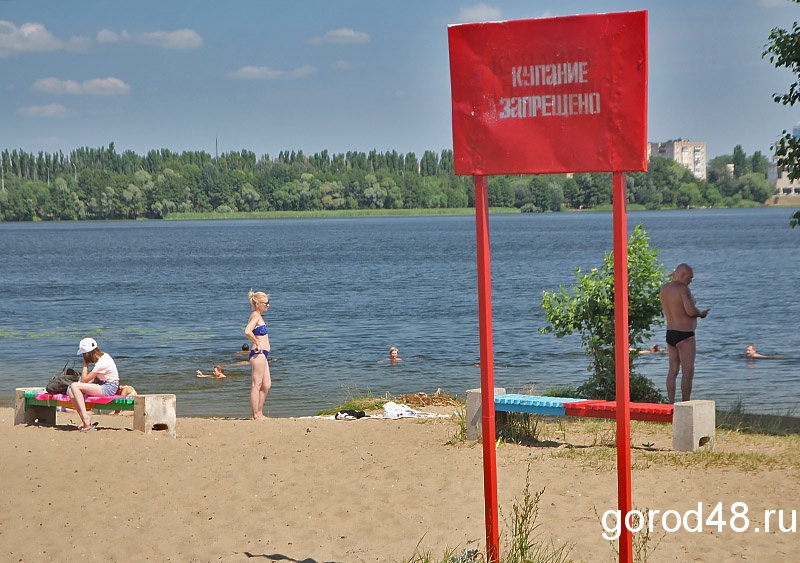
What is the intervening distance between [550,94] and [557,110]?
9cm

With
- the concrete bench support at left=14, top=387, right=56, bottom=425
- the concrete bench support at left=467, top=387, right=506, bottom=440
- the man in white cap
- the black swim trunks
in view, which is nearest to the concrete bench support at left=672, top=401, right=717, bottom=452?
the concrete bench support at left=467, top=387, right=506, bottom=440

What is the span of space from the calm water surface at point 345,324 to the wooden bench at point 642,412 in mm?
6865

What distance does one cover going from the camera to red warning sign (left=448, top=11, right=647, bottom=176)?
16.3 ft

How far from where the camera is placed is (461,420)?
10.0 m

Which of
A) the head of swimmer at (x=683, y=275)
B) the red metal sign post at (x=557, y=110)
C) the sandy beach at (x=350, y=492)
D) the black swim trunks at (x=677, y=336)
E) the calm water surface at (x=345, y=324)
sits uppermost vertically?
the red metal sign post at (x=557, y=110)

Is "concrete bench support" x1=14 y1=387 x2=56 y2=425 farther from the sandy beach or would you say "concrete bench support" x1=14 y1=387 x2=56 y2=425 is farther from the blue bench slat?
the blue bench slat

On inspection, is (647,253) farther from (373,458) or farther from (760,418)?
(373,458)

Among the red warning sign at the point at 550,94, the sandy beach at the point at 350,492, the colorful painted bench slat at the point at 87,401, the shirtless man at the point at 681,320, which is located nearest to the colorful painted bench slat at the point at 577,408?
the sandy beach at the point at 350,492

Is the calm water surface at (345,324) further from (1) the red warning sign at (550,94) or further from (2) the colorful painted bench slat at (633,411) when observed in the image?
(1) the red warning sign at (550,94)

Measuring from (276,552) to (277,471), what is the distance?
84.1 inches

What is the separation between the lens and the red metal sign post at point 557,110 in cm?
496

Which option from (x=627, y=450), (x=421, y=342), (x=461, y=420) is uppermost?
(x=627, y=450)

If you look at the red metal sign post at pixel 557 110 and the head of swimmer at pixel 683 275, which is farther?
the head of swimmer at pixel 683 275

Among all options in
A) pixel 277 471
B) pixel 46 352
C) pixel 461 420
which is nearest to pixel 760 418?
pixel 461 420
